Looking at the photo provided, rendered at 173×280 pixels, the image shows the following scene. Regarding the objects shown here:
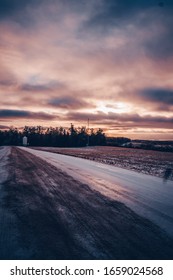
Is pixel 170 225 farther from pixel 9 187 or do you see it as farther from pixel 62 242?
pixel 9 187

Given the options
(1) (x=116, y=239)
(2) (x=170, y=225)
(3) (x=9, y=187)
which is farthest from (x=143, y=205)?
(3) (x=9, y=187)

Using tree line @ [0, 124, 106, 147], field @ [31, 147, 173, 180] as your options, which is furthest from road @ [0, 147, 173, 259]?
tree line @ [0, 124, 106, 147]

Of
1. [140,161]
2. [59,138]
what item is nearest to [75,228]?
[140,161]

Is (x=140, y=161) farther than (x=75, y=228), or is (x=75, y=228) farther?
(x=140, y=161)

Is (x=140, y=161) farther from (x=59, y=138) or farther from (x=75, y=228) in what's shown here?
(x=59, y=138)

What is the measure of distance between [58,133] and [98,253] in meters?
121

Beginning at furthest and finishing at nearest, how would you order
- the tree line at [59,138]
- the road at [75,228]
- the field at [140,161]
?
the tree line at [59,138] < the field at [140,161] < the road at [75,228]

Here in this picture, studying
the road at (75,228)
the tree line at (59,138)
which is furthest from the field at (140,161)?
the tree line at (59,138)

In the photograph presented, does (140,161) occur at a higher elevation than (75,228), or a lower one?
lower

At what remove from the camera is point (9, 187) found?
8.95m

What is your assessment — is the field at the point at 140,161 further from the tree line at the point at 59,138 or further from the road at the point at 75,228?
the tree line at the point at 59,138

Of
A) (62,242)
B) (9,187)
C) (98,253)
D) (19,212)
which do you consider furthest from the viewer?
(9,187)

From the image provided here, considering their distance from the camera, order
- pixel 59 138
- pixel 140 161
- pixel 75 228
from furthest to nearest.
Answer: pixel 59 138 → pixel 140 161 → pixel 75 228
